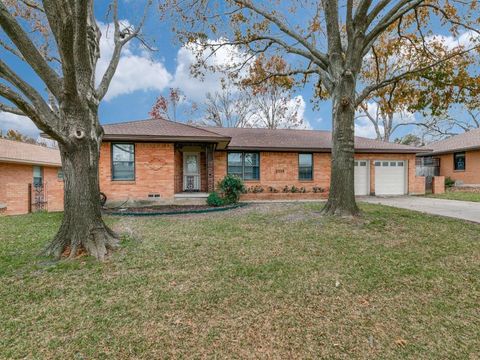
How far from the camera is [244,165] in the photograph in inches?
561

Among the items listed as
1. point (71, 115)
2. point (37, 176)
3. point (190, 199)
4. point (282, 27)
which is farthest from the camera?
point (37, 176)

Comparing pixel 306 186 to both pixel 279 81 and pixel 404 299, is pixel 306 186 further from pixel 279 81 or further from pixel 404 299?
pixel 404 299

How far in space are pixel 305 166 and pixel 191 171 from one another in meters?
6.50

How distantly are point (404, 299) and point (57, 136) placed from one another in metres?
6.01

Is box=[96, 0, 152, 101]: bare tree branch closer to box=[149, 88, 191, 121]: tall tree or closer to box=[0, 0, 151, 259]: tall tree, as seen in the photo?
box=[0, 0, 151, 259]: tall tree

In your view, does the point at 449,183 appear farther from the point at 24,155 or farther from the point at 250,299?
the point at 24,155

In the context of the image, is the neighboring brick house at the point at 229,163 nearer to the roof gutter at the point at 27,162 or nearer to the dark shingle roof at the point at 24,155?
the roof gutter at the point at 27,162

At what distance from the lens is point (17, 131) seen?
3328 centimetres

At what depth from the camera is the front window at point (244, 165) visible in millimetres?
14172

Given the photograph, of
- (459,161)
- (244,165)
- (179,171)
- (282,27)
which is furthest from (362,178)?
(179,171)

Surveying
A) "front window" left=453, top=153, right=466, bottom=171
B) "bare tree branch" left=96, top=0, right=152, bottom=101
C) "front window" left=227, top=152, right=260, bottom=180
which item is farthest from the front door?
"front window" left=453, top=153, right=466, bottom=171

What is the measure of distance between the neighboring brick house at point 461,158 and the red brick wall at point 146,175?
17.6 meters

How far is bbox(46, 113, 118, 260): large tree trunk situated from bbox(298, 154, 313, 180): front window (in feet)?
38.1

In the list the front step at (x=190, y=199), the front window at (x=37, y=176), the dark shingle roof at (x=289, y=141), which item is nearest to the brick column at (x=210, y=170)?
the front step at (x=190, y=199)
